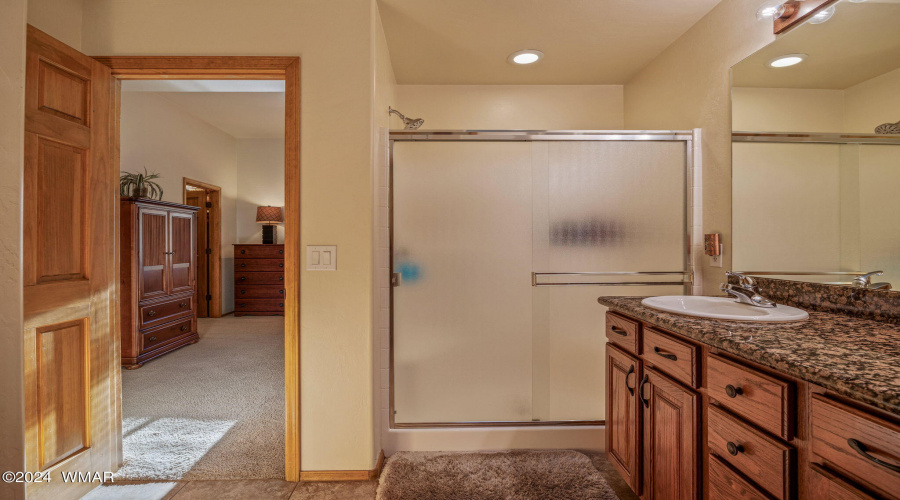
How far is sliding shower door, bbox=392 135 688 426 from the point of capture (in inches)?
83.4

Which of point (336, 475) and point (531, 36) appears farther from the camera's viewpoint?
point (531, 36)

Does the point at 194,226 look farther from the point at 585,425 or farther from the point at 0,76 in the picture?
the point at 585,425

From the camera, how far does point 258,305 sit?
583cm

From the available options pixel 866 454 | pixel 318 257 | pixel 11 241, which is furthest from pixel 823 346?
pixel 11 241

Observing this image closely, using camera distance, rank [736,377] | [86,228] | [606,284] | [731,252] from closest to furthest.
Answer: [736,377], [86,228], [731,252], [606,284]

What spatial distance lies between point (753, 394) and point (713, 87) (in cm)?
162

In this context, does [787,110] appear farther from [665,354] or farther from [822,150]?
[665,354]

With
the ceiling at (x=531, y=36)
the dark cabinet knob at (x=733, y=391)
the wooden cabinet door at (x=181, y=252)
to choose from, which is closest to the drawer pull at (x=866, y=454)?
the dark cabinet knob at (x=733, y=391)

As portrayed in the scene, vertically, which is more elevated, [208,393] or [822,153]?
[822,153]

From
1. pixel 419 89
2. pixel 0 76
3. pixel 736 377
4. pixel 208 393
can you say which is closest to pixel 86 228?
pixel 0 76

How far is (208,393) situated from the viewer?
116 inches

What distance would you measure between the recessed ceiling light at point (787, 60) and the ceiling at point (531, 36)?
0.49 metres

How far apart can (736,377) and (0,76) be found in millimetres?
2328

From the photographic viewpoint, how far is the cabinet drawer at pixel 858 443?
662 mm
